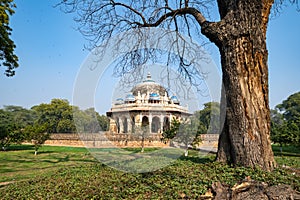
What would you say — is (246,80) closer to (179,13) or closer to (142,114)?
(179,13)

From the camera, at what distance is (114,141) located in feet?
63.0

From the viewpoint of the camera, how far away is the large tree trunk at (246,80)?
13.3 feet

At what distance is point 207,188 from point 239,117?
1511 mm

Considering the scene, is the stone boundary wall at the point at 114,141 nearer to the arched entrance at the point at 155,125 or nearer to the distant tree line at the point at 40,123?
the distant tree line at the point at 40,123

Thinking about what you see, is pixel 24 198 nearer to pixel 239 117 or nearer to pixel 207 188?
pixel 207 188

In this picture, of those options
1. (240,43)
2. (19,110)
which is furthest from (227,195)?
(19,110)

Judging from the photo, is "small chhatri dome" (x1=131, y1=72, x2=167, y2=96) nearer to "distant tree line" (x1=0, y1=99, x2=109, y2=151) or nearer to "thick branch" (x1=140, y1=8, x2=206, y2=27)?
"thick branch" (x1=140, y1=8, x2=206, y2=27)

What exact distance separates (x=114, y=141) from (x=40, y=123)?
1822 cm

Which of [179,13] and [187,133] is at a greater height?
[179,13]

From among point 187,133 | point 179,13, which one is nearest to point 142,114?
point 187,133

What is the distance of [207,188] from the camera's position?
3.27 meters

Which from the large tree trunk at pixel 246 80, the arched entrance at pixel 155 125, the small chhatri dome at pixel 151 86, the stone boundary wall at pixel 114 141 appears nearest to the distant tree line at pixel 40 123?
the stone boundary wall at pixel 114 141

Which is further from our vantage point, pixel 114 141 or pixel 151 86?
pixel 114 141

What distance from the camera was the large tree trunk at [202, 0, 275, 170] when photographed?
4.07 metres
